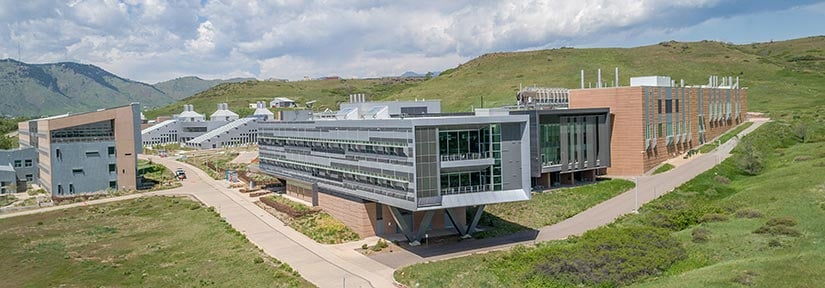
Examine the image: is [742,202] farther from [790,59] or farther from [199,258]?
[790,59]

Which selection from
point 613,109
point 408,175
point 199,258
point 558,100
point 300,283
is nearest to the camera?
point 300,283

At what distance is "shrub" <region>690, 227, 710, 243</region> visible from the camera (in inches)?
1506

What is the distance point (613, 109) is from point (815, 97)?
8091cm

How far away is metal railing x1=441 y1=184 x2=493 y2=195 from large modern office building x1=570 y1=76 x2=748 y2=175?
3018cm

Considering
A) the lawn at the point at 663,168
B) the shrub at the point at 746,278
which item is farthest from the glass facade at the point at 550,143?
the shrub at the point at 746,278

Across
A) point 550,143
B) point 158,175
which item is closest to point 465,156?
point 550,143

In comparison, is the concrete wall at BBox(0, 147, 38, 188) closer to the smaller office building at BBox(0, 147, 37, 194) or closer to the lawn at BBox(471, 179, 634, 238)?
the smaller office building at BBox(0, 147, 37, 194)

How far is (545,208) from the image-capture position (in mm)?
52844

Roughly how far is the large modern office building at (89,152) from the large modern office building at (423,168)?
1554 inches

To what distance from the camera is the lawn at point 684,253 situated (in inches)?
1204

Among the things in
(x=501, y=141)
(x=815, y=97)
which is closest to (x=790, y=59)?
(x=815, y=97)

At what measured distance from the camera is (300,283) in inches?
1350

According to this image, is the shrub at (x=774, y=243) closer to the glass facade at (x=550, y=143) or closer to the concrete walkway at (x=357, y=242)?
the concrete walkway at (x=357, y=242)

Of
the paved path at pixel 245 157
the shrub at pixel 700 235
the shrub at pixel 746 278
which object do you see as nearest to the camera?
the shrub at pixel 746 278
